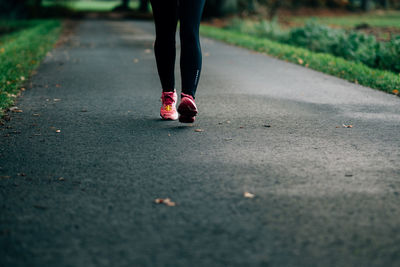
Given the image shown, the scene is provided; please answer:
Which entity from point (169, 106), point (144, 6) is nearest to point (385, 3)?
point (144, 6)

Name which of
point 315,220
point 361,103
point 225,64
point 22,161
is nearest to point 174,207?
point 315,220

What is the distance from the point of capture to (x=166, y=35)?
15.1 ft

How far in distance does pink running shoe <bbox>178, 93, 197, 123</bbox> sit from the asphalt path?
121 mm

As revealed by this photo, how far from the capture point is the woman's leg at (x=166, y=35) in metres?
4.41

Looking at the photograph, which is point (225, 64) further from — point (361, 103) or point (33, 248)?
point (33, 248)

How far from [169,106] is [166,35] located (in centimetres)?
63

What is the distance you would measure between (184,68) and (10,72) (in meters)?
4.01

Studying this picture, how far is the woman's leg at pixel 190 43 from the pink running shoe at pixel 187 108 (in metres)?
0.07

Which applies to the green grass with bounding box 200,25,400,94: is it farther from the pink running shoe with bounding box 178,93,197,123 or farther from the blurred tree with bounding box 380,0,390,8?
the blurred tree with bounding box 380,0,390,8

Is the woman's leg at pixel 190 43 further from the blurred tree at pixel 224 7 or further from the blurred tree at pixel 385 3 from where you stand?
the blurred tree at pixel 385 3

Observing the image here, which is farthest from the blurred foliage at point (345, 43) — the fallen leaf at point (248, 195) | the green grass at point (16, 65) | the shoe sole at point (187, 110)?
the fallen leaf at point (248, 195)

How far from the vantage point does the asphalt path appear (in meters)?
2.21

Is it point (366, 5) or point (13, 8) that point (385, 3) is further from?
point (13, 8)

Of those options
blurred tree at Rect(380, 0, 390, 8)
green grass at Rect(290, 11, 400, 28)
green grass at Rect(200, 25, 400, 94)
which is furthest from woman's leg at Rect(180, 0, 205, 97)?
blurred tree at Rect(380, 0, 390, 8)
